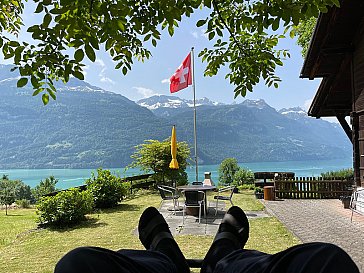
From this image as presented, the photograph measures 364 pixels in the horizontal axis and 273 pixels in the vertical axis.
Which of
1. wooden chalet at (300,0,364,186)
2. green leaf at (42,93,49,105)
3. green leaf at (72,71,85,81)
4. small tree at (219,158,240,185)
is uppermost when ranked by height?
wooden chalet at (300,0,364,186)

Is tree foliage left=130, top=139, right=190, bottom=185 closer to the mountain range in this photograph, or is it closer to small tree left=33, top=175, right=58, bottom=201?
small tree left=33, top=175, right=58, bottom=201

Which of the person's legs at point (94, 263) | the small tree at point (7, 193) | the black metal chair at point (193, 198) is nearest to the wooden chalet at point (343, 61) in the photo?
the black metal chair at point (193, 198)

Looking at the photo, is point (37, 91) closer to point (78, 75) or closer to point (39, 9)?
point (78, 75)

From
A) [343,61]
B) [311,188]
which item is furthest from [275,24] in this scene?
[311,188]

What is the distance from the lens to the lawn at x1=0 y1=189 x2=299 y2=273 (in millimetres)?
4984

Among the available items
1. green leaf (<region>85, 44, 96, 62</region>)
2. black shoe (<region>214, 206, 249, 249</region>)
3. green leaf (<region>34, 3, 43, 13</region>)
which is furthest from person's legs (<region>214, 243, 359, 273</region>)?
green leaf (<region>34, 3, 43, 13</region>)

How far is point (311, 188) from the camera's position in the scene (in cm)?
1247

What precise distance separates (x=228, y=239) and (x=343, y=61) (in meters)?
8.96

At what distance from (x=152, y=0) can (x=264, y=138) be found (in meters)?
170

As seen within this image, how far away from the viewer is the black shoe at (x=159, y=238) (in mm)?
1687

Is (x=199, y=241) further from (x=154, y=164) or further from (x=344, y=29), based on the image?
(x=154, y=164)

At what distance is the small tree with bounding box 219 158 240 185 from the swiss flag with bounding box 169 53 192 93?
607 centimetres

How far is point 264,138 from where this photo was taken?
167 metres

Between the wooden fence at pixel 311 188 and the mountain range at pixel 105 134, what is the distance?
307 ft
